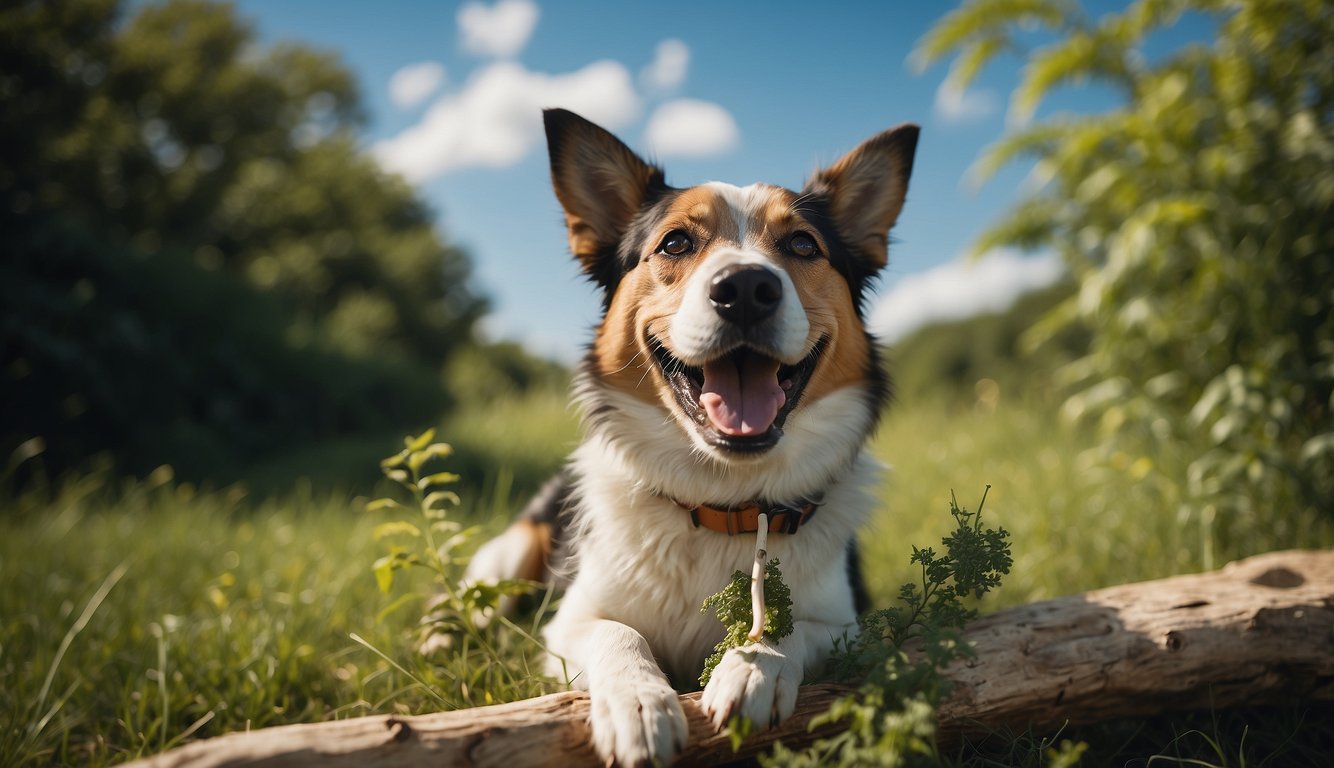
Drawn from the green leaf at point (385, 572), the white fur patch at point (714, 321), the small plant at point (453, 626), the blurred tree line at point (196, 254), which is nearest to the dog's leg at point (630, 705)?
the small plant at point (453, 626)

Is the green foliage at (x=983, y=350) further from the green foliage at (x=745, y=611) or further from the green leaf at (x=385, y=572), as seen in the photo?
the green leaf at (x=385, y=572)

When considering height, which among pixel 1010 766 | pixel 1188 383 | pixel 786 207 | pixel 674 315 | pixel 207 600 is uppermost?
pixel 786 207

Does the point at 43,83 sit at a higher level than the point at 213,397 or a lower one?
higher

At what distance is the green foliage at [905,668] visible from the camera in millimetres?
1556

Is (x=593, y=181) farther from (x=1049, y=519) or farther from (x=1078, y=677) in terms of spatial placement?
(x=1049, y=519)

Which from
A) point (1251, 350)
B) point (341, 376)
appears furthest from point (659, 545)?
point (341, 376)

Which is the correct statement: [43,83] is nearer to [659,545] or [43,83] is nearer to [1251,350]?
[659,545]

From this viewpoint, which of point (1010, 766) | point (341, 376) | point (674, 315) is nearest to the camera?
Result: point (1010, 766)

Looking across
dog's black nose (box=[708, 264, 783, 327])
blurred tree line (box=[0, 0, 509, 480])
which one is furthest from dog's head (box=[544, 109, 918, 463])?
blurred tree line (box=[0, 0, 509, 480])

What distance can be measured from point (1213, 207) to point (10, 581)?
21.3 feet

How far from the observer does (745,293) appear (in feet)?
7.00

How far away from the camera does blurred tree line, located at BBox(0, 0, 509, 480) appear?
7074mm

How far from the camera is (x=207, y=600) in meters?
3.78

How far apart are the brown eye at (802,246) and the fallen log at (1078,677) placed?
1353mm
